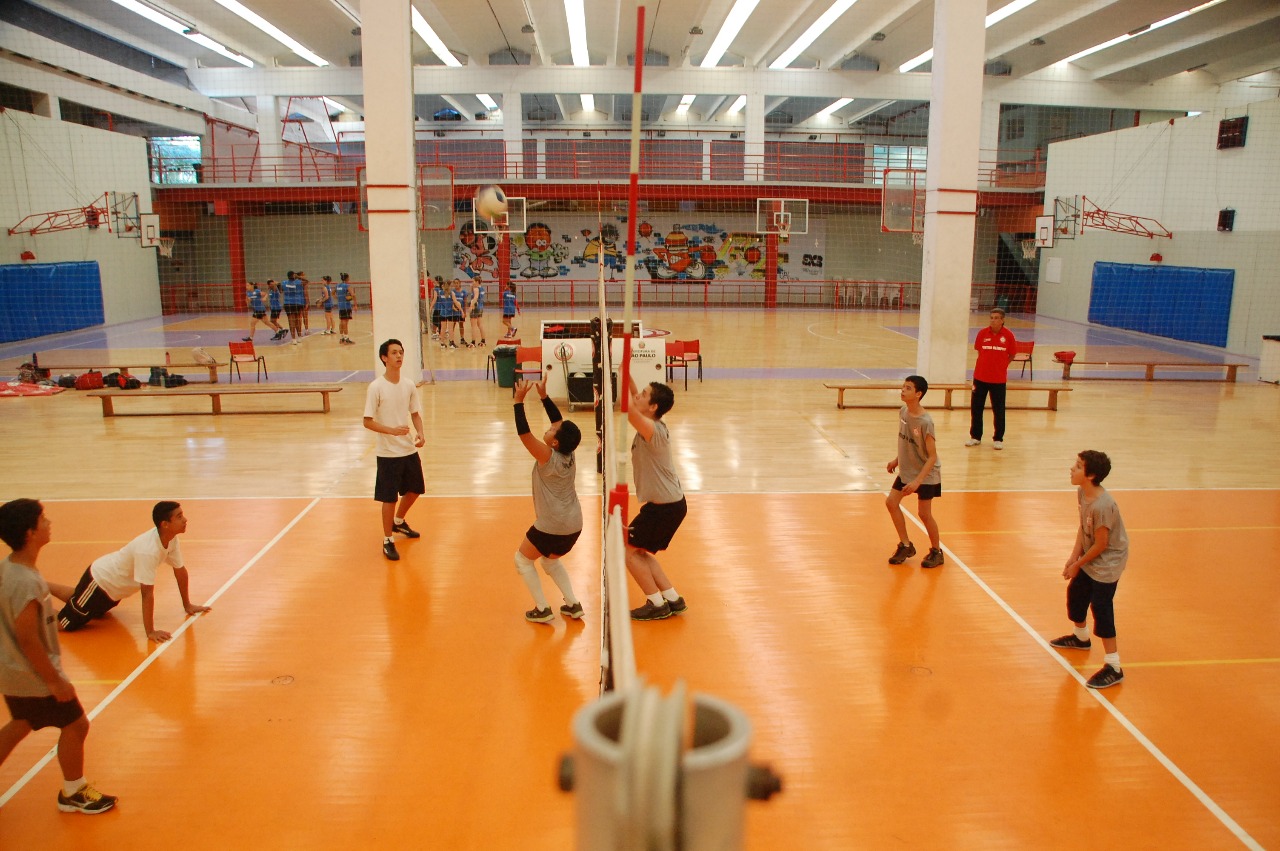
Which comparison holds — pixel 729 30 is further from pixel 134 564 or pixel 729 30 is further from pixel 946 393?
pixel 134 564

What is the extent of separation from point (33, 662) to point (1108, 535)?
5661 millimetres

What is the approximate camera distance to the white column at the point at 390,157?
13.9 m

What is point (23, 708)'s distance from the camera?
13.5ft

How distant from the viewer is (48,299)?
24.4 m

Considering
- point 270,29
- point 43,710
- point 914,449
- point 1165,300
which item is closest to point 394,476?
point 43,710

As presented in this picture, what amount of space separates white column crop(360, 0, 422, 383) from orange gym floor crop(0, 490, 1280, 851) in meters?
6.55

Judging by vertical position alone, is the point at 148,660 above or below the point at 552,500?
below

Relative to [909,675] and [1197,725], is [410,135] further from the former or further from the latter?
[1197,725]

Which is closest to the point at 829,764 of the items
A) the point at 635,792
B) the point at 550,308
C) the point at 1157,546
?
the point at 635,792

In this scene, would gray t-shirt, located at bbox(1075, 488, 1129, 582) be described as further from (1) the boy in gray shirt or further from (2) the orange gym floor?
(2) the orange gym floor

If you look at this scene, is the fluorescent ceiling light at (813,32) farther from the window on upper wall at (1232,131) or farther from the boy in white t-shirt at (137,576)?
the boy in white t-shirt at (137,576)

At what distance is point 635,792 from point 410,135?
567 inches

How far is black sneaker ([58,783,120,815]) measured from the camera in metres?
4.26

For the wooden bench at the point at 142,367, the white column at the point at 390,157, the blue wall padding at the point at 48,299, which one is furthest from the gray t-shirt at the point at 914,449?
the blue wall padding at the point at 48,299
